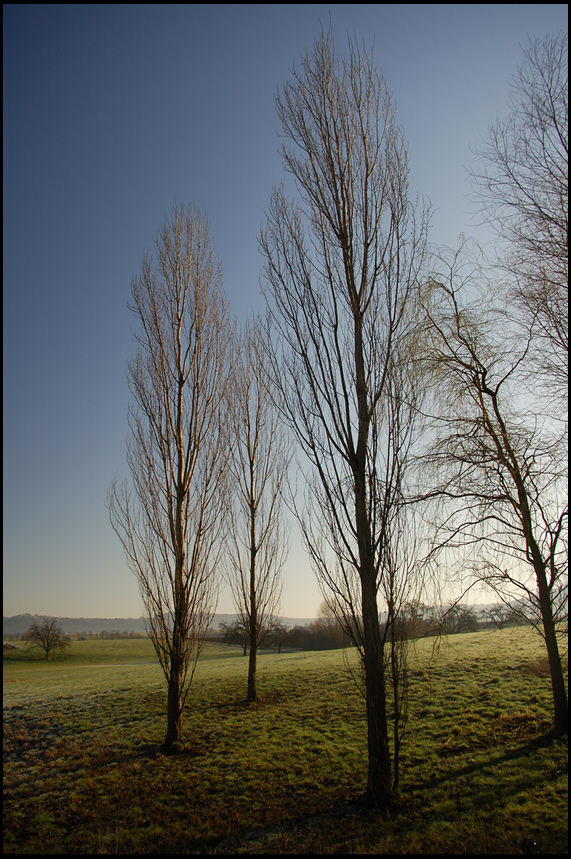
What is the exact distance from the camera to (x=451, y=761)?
6.39 meters

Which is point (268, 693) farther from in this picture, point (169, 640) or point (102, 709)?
point (169, 640)

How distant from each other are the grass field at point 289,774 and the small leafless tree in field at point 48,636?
30.0 meters

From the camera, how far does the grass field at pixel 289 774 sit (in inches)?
178

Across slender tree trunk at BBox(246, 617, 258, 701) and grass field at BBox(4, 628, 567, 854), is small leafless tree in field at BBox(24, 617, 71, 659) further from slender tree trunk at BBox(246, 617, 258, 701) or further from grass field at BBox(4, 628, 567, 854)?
slender tree trunk at BBox(246, 617, 258, 701)

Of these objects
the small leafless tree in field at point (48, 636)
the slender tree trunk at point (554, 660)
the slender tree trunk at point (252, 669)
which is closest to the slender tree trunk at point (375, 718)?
the slender tree trunk at point (554, 660)

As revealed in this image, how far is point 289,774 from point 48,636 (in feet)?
129

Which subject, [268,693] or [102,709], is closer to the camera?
[102,709]

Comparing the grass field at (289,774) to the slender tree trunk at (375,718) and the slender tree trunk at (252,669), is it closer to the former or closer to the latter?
the slender tree trunk at (375,718)

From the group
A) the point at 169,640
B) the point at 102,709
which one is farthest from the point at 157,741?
the point at 102,709

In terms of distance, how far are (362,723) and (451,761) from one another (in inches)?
113

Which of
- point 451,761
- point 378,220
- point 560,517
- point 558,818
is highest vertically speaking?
point 378,220

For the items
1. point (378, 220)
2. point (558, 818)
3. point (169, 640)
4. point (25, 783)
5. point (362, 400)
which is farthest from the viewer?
point (169, 640)

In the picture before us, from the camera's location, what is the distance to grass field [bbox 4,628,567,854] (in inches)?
178

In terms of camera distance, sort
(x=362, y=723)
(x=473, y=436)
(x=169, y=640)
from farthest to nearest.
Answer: (x=362, y=723)
(x=169, y=640)
(x=473, y=436)
